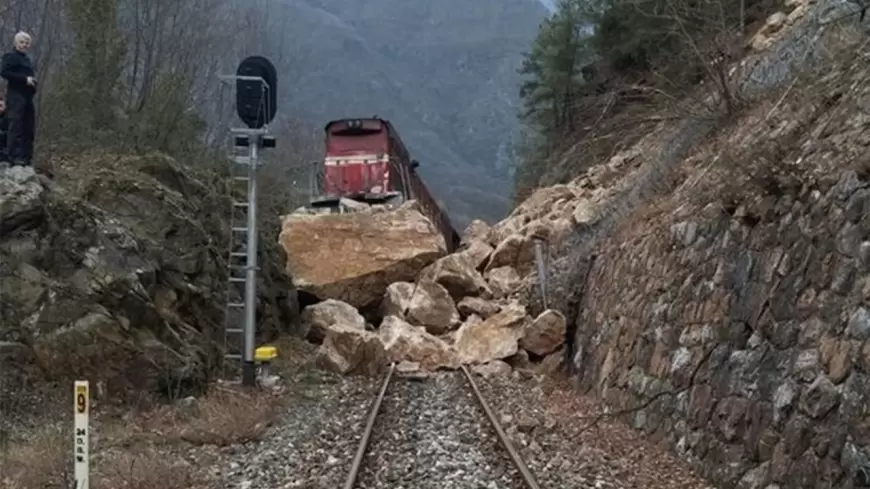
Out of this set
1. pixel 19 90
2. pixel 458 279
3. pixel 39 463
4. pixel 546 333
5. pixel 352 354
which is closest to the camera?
pixel 39 463

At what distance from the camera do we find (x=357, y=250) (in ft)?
79.2

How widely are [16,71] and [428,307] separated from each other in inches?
412

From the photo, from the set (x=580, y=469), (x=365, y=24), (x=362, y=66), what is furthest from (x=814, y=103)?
(x=365, y=24)

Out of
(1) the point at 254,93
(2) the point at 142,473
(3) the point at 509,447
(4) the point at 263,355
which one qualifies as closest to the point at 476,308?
(4) the point at 263,355

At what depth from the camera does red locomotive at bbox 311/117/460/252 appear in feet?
90.9

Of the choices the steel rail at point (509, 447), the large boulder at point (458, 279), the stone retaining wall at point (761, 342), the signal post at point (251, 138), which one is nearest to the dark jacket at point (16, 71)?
the signal post at point (251, 138)

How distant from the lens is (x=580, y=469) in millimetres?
8852

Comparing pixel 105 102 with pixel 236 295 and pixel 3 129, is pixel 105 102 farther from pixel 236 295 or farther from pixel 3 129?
pixel 3 129

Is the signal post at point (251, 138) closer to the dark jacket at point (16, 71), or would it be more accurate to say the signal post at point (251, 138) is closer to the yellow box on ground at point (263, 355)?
the yellow box on ground at point (263, 355)

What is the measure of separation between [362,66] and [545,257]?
487ft

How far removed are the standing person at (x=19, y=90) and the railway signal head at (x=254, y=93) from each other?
3.03m

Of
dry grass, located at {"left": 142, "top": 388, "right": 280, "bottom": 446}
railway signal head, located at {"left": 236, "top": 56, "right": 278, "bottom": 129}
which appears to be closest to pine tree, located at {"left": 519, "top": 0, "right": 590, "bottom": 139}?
railway signal head, located at {"left": 236, "top": 56, "right": 278, "bottom": 129}

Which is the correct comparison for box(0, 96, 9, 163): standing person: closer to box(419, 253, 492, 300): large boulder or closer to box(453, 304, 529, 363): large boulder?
box(453, 304, 529, 363): large boulder

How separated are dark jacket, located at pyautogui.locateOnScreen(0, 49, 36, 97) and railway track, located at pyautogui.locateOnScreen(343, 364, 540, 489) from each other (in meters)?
5.78
